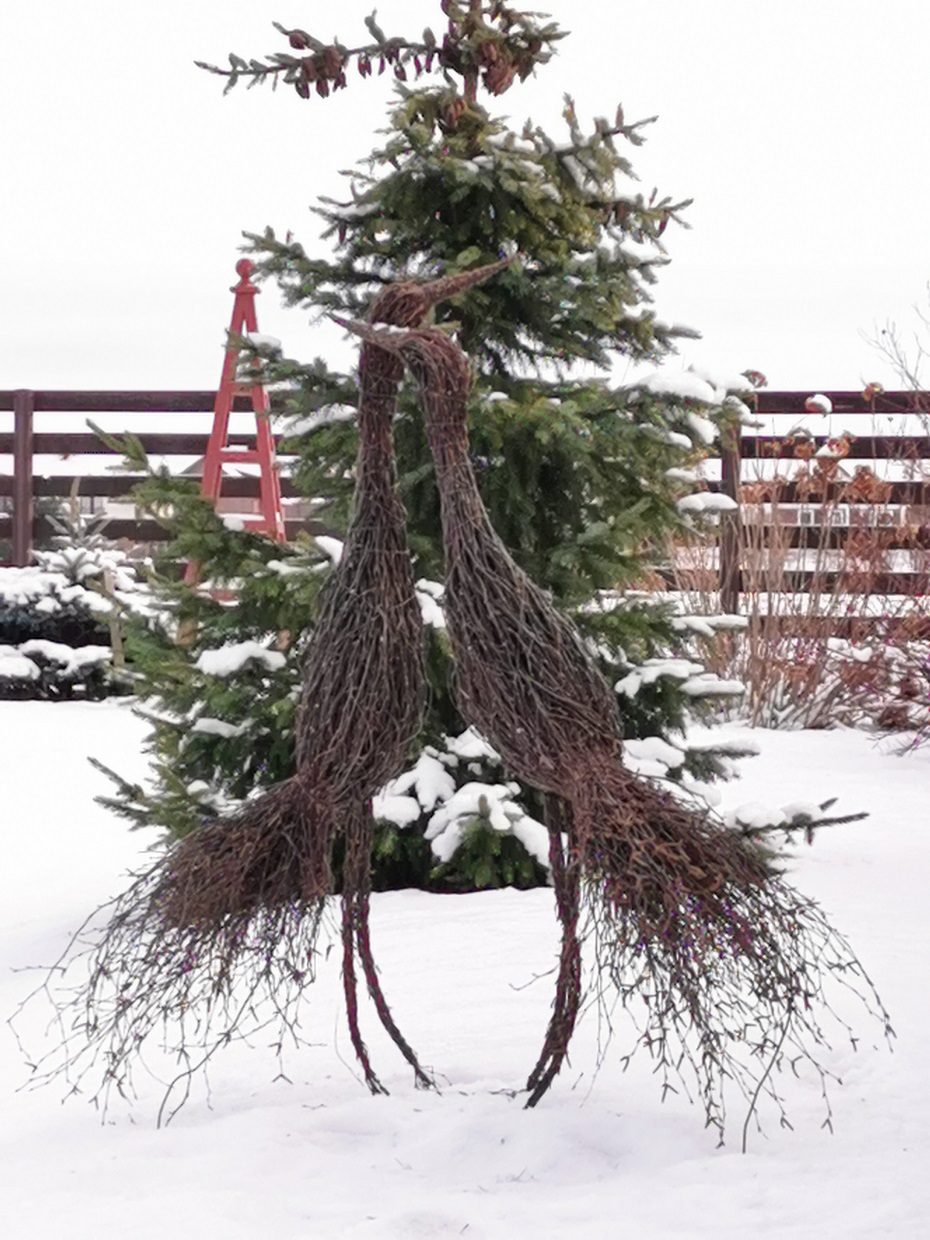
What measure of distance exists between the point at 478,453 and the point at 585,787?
218cm

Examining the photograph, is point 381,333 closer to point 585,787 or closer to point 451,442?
point 451,442

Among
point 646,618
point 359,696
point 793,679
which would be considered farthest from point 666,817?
point 793,679

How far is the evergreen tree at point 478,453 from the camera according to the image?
4.56m

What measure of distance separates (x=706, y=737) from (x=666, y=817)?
9.01 feet

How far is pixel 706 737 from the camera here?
5.47 m

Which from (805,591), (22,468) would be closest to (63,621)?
(22,468)

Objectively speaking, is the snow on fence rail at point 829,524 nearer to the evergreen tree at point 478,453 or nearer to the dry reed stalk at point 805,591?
the dry reed stalk at point 805,591

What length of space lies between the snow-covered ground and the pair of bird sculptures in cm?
16

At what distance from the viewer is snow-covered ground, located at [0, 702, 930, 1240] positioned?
2592 mm

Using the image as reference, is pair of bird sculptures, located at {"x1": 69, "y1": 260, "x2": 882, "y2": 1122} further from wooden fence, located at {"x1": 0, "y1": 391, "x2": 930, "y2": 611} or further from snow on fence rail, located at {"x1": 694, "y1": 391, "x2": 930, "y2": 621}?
snow on fence rail, located at {"x1": 694, "y1": 391, "x2": 930, "y2": 621}

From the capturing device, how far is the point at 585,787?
2709 millimetres

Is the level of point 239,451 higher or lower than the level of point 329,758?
higher

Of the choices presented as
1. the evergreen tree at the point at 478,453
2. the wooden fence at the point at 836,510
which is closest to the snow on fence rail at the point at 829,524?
the wooden fence at the point at 836,510

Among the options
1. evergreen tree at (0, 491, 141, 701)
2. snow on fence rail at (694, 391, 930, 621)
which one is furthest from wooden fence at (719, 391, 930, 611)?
evergreen tree at (0, 491, 141, 701)
